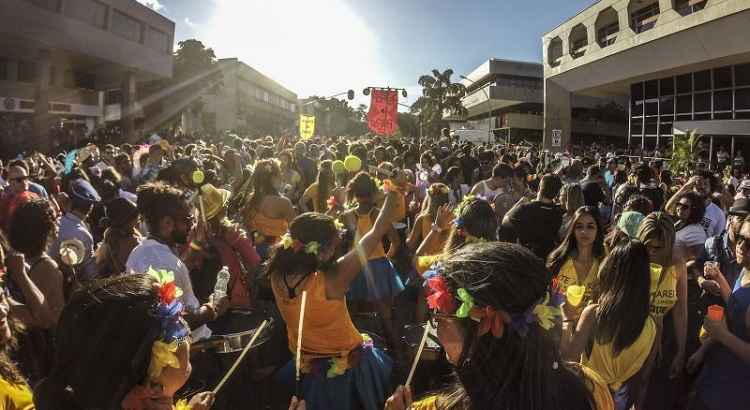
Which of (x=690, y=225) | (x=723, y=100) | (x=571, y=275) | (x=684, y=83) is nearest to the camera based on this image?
(x=571, y=275)

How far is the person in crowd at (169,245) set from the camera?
2.80 meters

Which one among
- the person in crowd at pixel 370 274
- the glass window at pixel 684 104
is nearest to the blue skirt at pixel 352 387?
the person in crowd at pixel 370 274

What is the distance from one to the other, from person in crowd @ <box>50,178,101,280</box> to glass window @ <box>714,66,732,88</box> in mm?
26169

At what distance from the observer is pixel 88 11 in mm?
26328

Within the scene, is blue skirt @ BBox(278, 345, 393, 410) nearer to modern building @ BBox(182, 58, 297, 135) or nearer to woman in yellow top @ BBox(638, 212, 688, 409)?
woman in yellow top @ BBox(638, 212, 688, 409)

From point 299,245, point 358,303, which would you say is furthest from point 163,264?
point 358,303

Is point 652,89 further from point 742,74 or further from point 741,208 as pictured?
point 741,208

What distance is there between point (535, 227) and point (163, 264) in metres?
3.26

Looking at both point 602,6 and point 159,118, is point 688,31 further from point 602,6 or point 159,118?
point 159,118

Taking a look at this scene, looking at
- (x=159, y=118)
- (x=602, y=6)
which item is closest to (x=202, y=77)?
(x=159, y=118)

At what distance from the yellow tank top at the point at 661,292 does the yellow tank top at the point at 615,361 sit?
56 centimetres

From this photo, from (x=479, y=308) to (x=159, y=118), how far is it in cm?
4522

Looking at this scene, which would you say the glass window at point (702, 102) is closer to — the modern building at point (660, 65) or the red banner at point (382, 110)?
the modern building at point (660, 65)

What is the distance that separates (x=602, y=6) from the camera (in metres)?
26.8
